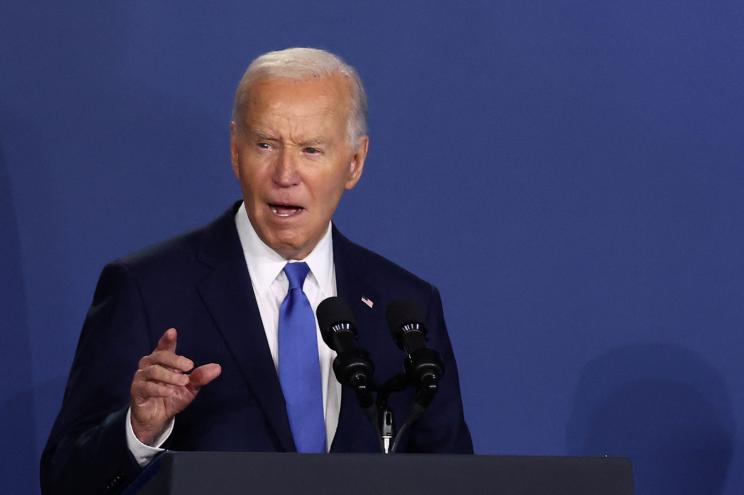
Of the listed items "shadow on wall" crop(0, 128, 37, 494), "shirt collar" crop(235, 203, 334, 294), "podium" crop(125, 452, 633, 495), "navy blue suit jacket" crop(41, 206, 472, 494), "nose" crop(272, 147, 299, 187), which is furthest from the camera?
"shadow on wall" crop(0, 128, 37, 494)

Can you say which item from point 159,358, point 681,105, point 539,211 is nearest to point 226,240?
point 159,358

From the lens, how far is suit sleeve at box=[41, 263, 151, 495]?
2.16 meters

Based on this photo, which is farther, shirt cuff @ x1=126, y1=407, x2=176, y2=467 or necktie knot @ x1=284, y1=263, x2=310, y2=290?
necktie knot @ x1=284, y1=263, x2=310, y2=290

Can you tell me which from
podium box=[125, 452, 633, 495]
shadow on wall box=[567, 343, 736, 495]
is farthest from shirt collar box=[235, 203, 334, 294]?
shadow on wall box=[567, 343, 736, 495]

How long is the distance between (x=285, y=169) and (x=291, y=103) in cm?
12

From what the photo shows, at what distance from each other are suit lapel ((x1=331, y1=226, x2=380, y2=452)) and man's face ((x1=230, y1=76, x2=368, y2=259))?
0.10 m

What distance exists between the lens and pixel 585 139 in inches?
131

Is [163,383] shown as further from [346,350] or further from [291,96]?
[291,96]

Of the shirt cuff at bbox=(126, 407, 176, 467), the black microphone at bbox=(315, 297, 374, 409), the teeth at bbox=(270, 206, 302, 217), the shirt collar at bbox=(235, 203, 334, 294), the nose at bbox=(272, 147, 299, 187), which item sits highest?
the nose at bbox=(272, 147, 299, 187)

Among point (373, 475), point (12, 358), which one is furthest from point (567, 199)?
point (373, 475)

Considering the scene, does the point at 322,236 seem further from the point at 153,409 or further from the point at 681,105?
the point at 681,105

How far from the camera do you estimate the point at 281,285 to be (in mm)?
2533

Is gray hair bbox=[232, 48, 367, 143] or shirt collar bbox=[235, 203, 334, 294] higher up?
gray hair bbox=[232, 48, 367, 143]

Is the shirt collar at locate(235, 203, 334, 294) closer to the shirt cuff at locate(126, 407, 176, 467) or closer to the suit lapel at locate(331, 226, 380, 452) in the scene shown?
the suit lapel at locate(331, 226, 380, 452)
